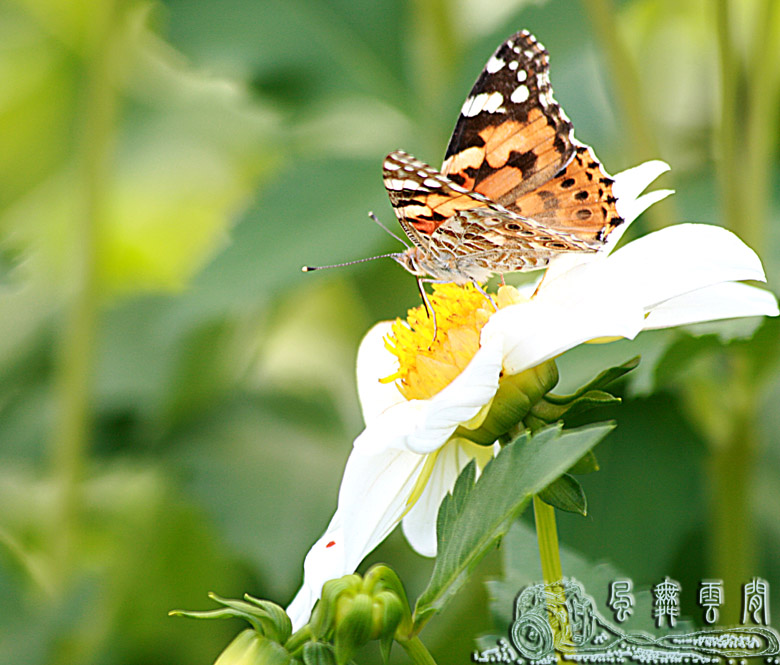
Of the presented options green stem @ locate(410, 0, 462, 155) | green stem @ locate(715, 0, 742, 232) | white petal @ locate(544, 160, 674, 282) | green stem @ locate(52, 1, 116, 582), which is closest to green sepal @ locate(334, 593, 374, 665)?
white petal @ locate(544, 160, 674, 282)

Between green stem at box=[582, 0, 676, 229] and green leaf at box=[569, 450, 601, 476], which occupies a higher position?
green stem at box=[582, 0, 676, 229]

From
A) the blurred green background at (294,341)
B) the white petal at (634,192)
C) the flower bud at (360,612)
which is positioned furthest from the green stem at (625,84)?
the flower bud at (360,612)

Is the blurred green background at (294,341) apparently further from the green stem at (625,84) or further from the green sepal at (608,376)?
the green sepal at (608,376)

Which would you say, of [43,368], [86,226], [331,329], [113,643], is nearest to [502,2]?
[331,329]

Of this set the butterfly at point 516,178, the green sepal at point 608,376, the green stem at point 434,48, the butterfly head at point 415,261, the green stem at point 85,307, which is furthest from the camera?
the green stem at point 434,48

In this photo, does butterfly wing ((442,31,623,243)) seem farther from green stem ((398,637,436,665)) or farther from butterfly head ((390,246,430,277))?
green stem ((398,637,436,665))

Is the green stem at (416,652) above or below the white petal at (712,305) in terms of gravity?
below

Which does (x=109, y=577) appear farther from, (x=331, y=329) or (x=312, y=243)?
(x=331, y=329)
